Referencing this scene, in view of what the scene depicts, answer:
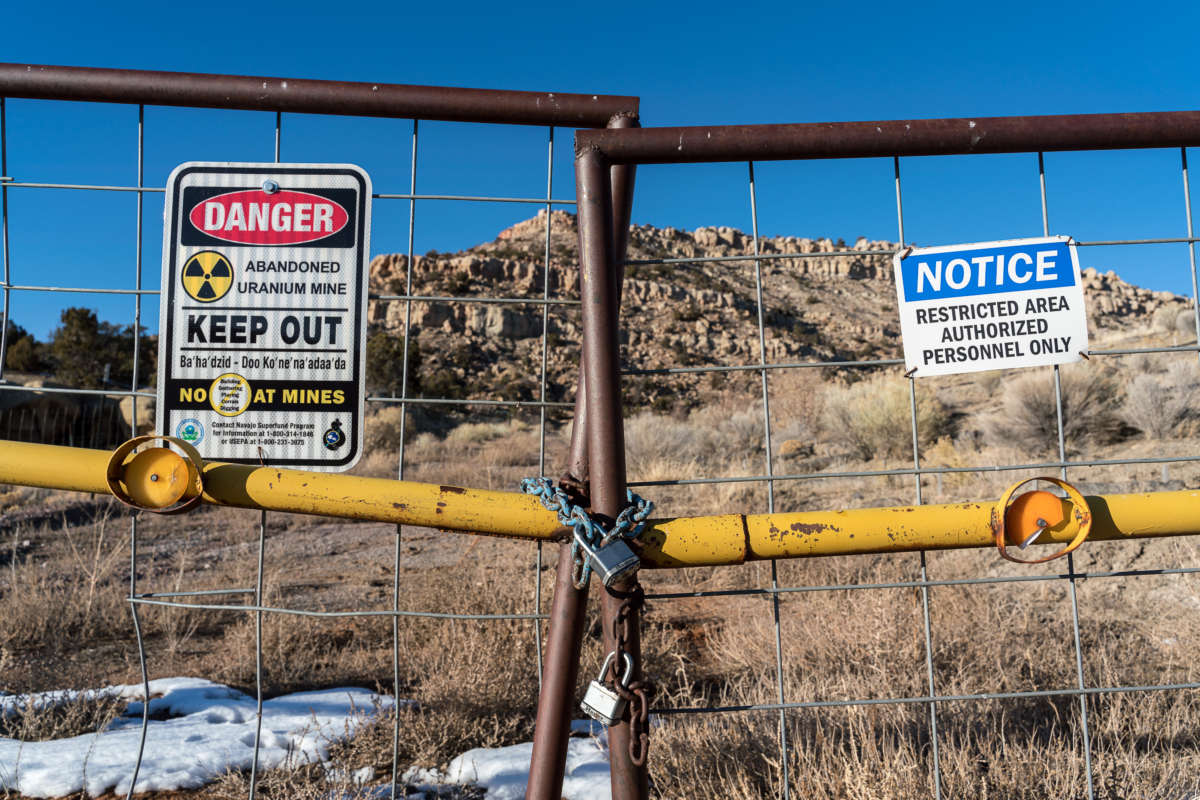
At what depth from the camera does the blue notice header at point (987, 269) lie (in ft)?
6.72

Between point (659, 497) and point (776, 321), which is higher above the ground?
point (776, 321)

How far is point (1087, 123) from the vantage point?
1.99 metres

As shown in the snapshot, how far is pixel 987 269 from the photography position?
2.05 m

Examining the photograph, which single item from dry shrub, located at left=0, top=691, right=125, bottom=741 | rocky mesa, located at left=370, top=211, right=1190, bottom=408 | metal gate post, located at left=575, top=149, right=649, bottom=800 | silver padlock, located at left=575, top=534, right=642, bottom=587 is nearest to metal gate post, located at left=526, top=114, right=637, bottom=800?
metal gate post, located at left=575, top=149, right=649, bottom=800

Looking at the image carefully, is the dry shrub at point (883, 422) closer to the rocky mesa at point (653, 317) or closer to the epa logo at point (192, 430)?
the epa logo at point (192, 430)

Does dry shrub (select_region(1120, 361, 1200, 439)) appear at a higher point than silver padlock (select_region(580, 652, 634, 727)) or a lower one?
higher

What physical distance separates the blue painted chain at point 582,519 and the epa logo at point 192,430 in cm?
91

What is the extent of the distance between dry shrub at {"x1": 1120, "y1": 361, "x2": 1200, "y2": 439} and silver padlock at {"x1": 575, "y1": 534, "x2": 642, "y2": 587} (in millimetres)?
11420

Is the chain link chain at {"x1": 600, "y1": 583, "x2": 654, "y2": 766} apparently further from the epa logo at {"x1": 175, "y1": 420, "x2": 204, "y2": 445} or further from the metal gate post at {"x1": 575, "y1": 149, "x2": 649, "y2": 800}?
the epa logo at {"x1": 175, "y1": 420, "x2": 204, "y2": 445}

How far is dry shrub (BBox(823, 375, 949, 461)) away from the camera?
1298 cm

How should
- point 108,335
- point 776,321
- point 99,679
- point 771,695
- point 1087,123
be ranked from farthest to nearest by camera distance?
point 776,321 < point 108,335 < point 99,679 < point 771,695 < point 1087,123

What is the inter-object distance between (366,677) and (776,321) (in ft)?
139

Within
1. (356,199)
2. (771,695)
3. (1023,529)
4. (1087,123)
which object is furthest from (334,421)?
(771,695)

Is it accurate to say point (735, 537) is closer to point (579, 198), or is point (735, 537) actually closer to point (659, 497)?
point (579, 198)
